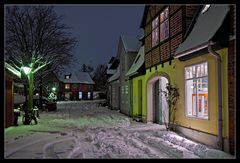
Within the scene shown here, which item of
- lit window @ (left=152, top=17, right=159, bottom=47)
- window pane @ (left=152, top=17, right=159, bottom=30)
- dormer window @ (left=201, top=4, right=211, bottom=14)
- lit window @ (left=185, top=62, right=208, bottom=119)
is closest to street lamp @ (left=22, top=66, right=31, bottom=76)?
lit window @ (left=152, top=17, right=159, bottom=47)

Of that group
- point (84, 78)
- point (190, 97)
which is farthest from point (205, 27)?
point (84, 78)

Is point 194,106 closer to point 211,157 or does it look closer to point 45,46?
point 211,157

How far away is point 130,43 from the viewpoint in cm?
2164

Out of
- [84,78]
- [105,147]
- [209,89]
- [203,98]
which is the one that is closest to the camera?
[105,147]

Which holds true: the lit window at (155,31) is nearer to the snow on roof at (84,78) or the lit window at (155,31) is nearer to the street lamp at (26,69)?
the street lamp at (26,69)

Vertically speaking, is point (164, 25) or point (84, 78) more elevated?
point (84, 78)

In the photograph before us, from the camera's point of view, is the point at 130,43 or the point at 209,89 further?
the point at 130,43

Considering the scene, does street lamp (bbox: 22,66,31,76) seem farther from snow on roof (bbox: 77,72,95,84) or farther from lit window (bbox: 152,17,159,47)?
snow on roof (bbox: 77,72,95,84)

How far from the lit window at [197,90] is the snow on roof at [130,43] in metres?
11.4

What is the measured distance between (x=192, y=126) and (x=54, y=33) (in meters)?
19.3

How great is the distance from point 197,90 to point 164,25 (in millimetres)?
4149

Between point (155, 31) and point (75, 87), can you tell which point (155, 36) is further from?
point (75, 87)

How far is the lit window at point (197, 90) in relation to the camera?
8.90 metres

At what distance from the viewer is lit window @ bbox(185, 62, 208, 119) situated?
8.90 meters
